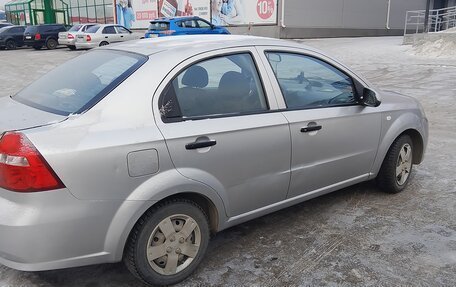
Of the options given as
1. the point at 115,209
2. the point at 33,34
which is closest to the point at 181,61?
the point at 115,209

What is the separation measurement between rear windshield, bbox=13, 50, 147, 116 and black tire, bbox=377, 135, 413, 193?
262 centimetres

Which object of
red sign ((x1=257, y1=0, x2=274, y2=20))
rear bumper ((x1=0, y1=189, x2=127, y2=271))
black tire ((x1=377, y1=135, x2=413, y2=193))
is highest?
red sign ((x1=257, y1=0, x2=274, y2=20))

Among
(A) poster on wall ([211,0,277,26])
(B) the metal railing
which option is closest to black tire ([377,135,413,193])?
(B) the metal railing

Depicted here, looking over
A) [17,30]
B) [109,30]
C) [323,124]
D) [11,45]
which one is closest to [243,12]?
[109,30]

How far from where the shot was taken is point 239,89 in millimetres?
3223

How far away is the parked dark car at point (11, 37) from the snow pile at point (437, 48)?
2487 centimetres

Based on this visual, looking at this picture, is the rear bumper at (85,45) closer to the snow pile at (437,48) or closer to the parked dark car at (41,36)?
the parked dark car at (41,36)

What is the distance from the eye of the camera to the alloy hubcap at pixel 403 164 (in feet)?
14.5

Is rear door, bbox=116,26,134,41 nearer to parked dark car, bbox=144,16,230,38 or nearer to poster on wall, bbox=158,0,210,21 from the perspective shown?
parked dark car, bbox=144,16,230,38

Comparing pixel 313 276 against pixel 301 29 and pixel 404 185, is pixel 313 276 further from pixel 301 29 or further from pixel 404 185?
pixel 301 29

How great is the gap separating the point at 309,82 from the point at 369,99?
0.59 metres

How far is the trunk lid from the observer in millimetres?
2572

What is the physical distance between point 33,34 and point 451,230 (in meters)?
29.6

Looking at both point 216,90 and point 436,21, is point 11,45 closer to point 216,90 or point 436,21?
point 436,21
